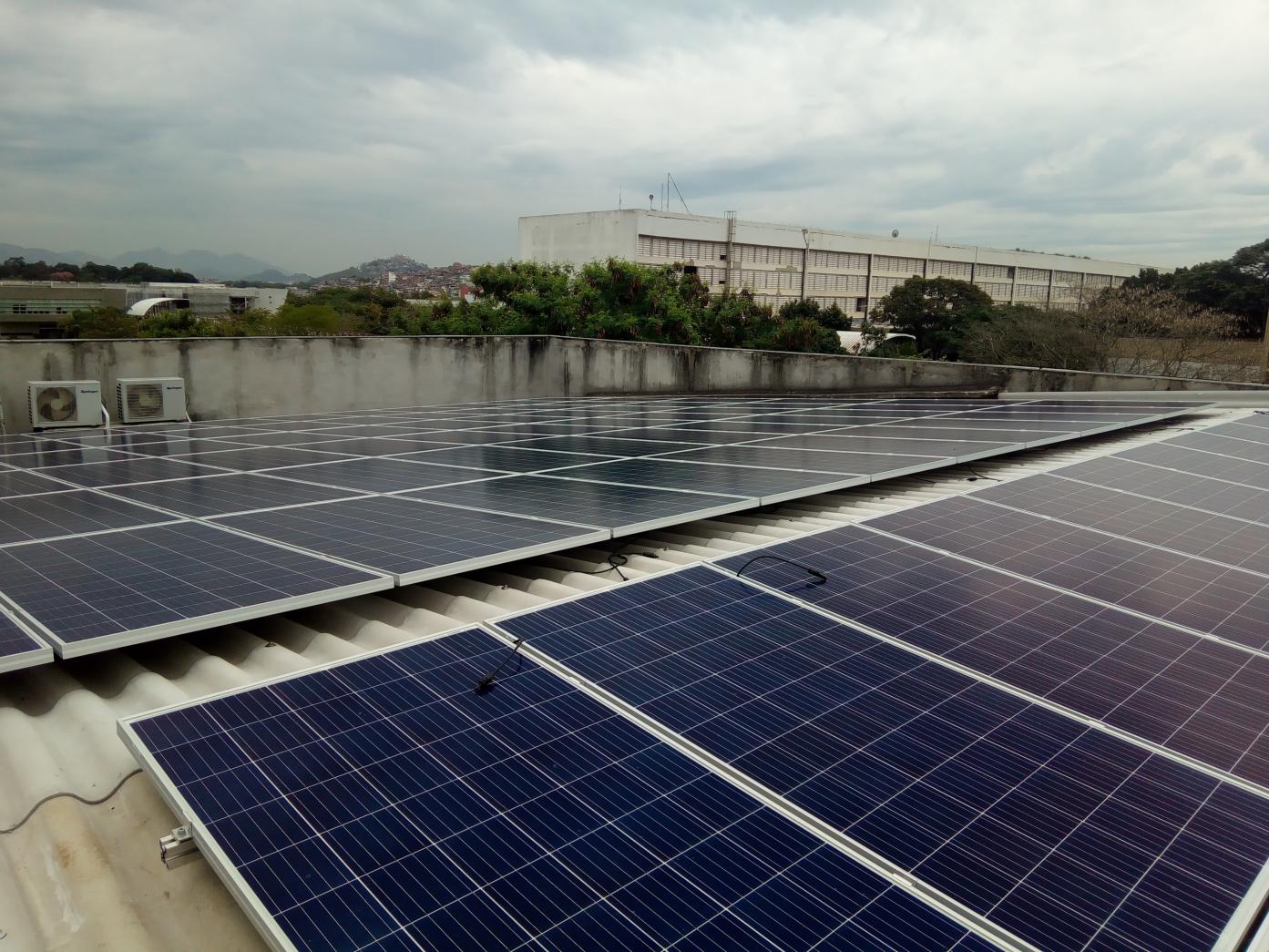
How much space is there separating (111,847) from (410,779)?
159cm

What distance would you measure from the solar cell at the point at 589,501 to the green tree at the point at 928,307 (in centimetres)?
8566

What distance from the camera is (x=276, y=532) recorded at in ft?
25.7

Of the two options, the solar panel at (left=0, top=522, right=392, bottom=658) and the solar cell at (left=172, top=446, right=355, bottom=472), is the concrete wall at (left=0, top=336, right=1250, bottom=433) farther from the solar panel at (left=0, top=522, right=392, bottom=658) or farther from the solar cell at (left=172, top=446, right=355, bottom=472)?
the solar panel at (left=0, top=522, right=392, bottom=658)

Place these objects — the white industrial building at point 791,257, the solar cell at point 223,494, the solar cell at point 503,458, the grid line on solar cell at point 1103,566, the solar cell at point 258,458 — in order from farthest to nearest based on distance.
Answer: the white industrial building at point 791,257 → the solar cell at point 258,458 → the solar cell at point 503,458 → the solar cell at point 223,494 → the grid line on solar cell at point 1103,566

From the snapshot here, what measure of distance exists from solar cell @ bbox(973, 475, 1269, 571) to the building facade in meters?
43.8

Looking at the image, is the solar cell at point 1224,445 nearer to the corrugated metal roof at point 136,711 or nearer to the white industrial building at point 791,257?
the corrugated metal roof at point 136,711

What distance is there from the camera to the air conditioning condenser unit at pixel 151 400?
22.1 m

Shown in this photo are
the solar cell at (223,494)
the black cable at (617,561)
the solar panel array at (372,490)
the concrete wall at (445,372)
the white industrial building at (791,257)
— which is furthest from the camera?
the white industrial building at (791,257)

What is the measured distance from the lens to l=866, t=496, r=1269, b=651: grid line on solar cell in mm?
6609

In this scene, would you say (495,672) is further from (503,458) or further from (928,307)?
(928,307)

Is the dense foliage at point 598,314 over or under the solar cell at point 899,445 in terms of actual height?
over

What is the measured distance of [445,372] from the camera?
95.0 ft

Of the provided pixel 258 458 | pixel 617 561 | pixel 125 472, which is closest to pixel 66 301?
pixel 258 458

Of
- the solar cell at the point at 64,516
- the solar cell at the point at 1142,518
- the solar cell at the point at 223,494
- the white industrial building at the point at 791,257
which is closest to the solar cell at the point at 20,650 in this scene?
the solar cell at the point at 64,516
